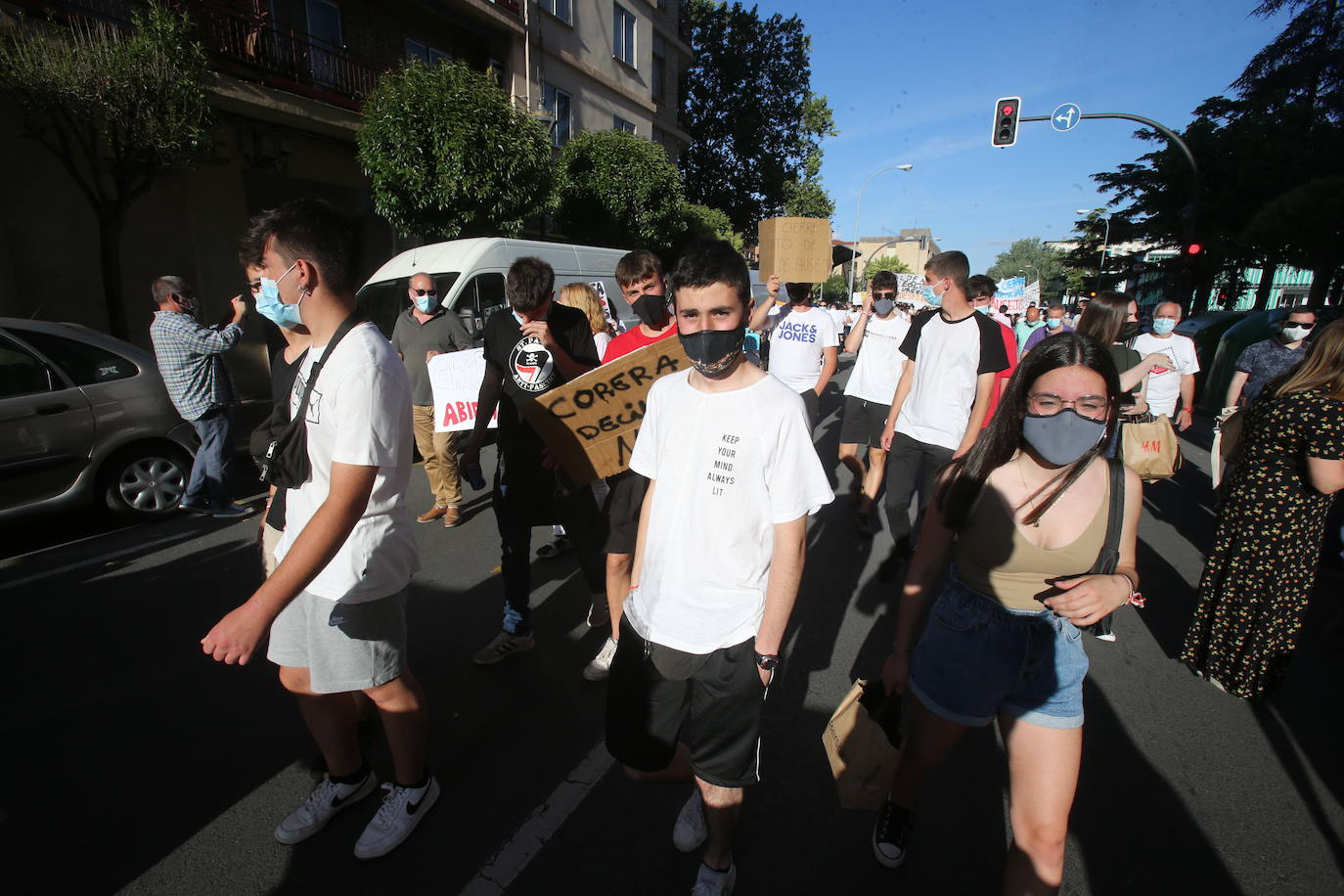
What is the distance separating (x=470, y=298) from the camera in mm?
8695

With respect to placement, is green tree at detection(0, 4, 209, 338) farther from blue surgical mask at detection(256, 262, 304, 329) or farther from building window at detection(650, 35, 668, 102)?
building window at detection(650, 35, 668, 102)

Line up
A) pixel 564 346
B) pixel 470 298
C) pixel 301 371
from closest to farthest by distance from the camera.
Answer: pixel 301 371
pixel 564 346
pixel 470 298

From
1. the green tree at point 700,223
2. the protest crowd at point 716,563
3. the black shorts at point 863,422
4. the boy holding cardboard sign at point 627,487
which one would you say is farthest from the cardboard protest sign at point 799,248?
the green tree at point 700,223

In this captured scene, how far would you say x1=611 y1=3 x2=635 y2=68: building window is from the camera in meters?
20.5

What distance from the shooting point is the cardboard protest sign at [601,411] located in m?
2.72

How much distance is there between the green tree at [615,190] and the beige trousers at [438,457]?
1217cm

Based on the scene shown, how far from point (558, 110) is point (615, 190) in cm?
353

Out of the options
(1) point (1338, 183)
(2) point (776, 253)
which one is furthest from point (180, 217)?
(1) point (1338, 183)

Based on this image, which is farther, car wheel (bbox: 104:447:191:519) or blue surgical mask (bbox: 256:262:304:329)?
car wheel (bbox: 104:447:191:519)

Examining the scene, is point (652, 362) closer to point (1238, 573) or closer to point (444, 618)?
point (444, 618)

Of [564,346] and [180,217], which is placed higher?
[180,217]

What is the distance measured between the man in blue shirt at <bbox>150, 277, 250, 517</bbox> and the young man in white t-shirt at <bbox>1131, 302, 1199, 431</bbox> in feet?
25.5

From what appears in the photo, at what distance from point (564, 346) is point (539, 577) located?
1772 millimetres

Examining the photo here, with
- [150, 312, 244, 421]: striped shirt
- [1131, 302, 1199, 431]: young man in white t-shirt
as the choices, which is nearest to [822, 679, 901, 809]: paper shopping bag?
[150, 312, 244, 421]: striped shirt
